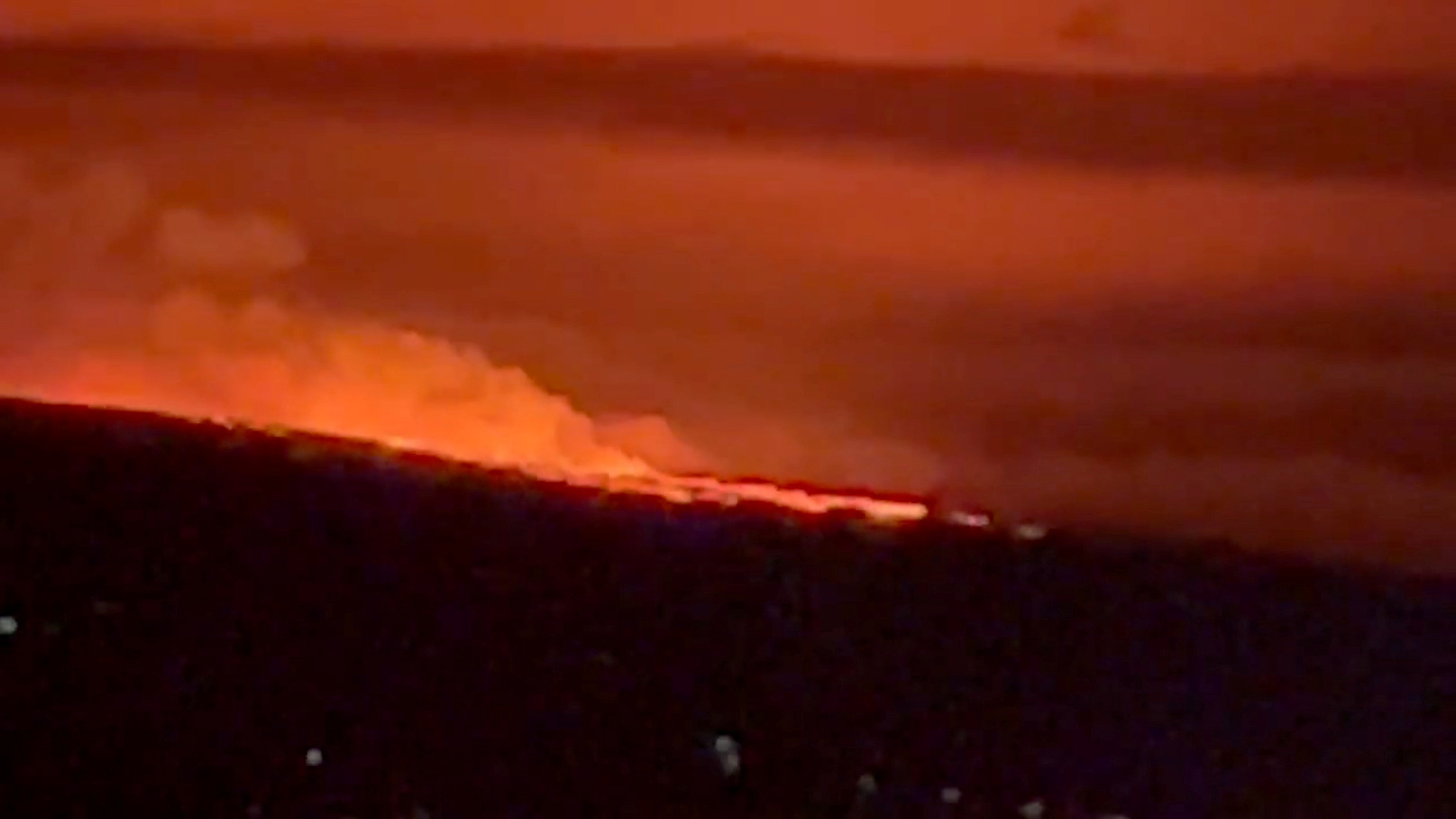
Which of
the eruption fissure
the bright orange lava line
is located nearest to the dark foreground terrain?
the bright orange lava line

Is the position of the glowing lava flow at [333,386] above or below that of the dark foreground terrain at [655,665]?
above

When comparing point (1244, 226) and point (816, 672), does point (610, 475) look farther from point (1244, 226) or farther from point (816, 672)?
point (1244, 226)

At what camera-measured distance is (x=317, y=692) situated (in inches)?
28.8

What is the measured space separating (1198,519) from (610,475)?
225mm

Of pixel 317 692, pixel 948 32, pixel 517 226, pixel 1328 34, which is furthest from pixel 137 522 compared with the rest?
pixel 1328 34

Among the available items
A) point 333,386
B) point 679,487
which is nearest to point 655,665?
point 679,487

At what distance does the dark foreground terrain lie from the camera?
72 cm

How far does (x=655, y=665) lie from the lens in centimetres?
73

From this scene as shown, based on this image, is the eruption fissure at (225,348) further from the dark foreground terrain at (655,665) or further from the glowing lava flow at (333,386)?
the dark foreground terrain at (655,665)

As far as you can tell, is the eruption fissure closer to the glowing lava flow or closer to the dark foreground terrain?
the glowing lava flow

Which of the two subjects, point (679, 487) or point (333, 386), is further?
point (333, 386)

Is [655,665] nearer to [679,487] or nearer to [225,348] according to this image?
[679,487]

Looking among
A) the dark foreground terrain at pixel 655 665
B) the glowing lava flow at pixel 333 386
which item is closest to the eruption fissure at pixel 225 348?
the glowing lava flow at pixel 333 386

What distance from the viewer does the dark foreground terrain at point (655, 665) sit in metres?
0.72
